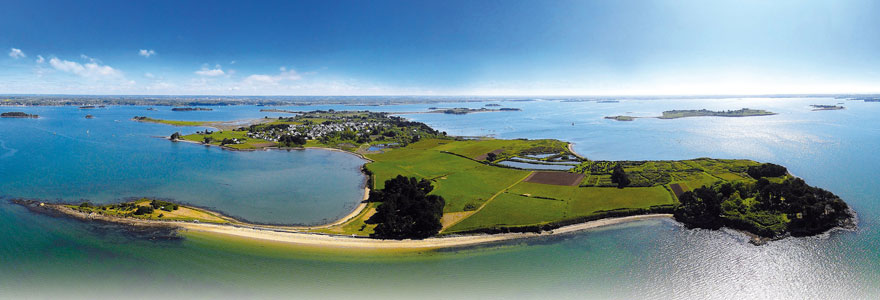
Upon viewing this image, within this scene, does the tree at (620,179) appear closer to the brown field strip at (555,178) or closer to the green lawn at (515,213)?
the brown field strip at (555,178)

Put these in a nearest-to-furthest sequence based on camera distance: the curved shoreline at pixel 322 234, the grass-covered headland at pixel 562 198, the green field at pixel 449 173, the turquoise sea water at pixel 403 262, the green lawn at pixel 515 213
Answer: the turquoise sea water at pixel 403 262, the curved shoreline at pixel 322 234, the grass-covered headland at pixel 562 198, the green lawn at pixel 515 213, the green field at pixel 449 173

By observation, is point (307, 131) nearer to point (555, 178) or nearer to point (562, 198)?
point (555, 178)

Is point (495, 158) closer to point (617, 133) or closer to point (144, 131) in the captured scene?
point (617, 133)

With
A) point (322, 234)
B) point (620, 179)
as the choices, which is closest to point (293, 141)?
point (322, 234)

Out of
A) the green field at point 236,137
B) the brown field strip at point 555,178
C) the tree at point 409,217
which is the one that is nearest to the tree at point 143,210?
the tree at point 409,217

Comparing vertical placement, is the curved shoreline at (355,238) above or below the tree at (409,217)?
below

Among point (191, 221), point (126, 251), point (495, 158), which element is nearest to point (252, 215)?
point (191, 221)

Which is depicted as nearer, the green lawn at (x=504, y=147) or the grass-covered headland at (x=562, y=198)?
the grass-covered headland at (x=562, y=198)

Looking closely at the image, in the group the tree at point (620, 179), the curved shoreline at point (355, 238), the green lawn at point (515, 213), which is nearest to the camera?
the curved shoreline at point (355, 238)
